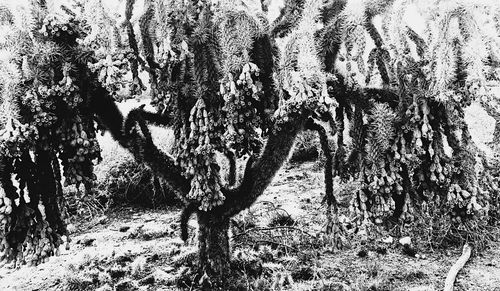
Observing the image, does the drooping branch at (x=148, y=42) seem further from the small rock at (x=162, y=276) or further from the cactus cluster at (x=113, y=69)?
the small rock at (x=162, y=276)

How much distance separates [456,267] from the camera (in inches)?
184

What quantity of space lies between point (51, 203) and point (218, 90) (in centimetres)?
163

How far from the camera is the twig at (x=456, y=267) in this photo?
4302 millimetres

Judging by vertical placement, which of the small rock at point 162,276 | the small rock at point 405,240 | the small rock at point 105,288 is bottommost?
the small rock at point 405,240

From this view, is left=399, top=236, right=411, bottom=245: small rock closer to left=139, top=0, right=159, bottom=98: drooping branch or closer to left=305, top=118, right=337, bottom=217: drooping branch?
left=305, top=118, right=337, bottom=217: drooping branch

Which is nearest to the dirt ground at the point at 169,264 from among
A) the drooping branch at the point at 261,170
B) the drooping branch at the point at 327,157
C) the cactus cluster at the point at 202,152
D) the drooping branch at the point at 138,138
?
the drooping branch at the point at 327,157

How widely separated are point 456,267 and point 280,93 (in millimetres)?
3074

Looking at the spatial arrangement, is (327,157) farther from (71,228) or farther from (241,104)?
(71,228)

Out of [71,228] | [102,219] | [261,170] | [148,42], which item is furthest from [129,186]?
[148,42]

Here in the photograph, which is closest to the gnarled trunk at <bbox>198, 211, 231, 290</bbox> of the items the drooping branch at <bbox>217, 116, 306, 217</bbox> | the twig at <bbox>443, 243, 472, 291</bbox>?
the drooping branch at <bbox>217, 116, 306, 217</bbox>

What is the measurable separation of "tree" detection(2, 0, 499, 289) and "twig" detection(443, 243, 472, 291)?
2.56ft

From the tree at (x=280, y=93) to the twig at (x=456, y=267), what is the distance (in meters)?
0.78

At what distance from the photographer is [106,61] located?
2.78m

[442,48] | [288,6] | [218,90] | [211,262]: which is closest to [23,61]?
[218,90]
